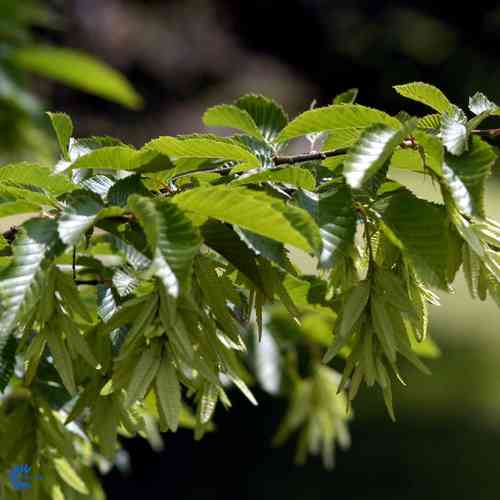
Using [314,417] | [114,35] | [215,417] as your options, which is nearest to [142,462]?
[215,417]

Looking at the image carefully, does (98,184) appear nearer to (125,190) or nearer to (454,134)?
(125,190)

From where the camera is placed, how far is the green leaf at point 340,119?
2.80ft

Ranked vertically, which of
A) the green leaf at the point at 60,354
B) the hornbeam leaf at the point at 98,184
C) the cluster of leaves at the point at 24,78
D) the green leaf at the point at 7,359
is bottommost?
the green leaf at the point at 7,359

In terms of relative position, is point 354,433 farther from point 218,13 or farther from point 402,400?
point 218,13

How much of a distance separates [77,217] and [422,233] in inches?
11.1

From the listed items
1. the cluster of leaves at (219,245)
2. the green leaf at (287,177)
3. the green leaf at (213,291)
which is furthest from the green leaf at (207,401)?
the green leaf at (287,177)

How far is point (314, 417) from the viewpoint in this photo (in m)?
1.65

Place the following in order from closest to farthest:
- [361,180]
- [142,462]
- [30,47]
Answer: [361,180], [30,47], [142,462]

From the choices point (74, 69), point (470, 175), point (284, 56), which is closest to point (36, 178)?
point (470, 175)

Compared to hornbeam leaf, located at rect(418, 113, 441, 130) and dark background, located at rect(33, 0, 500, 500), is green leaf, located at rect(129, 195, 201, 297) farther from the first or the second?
dark background, located at rect(33, 0, 500, 500)

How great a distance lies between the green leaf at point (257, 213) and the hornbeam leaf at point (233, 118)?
8.6 inches

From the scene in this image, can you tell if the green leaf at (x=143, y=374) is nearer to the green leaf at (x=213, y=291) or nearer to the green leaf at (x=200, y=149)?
the green leaf at (x=213, y=291)

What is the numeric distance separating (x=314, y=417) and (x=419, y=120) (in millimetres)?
844

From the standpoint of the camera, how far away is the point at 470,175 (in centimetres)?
80
